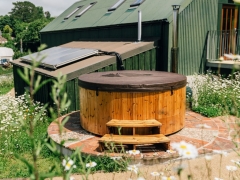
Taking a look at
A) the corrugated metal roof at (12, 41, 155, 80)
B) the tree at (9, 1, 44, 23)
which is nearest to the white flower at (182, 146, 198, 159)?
the corrugated metal roof at (12, 41, 155, 80)

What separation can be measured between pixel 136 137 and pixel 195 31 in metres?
6.59

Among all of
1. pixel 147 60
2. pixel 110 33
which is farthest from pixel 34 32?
pixel 147 60

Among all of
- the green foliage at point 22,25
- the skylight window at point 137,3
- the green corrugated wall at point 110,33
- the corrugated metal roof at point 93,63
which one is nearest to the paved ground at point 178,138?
the corrugated metal roof at point 93,63

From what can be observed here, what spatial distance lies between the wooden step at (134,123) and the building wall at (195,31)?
4519mm

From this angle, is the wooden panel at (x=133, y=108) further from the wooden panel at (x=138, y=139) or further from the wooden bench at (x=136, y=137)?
the wooden panel at (x=138, y=139)

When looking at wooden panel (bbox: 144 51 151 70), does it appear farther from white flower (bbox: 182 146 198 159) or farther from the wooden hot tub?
white flower (bbox: 182 146 198 159)

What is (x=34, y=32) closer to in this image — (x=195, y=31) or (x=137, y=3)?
(x=137, y=3)

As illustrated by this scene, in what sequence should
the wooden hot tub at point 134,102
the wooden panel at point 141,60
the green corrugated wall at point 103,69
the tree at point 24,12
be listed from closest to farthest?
the wooden hot tub at point 134,102 < the green corrugated wall at point 103,69 < the wooden panel at point 141,60 < the tree at point 24,12

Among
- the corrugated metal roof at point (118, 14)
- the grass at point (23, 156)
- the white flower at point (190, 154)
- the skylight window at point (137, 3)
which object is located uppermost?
the skylight window at point (137, 3)

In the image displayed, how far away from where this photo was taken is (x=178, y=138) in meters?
5.94

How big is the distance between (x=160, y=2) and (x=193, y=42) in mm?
2319

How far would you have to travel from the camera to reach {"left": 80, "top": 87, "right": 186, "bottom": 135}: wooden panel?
572 cm

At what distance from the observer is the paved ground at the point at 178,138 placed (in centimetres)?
505

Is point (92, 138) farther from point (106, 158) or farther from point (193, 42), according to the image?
point (193, 42)
